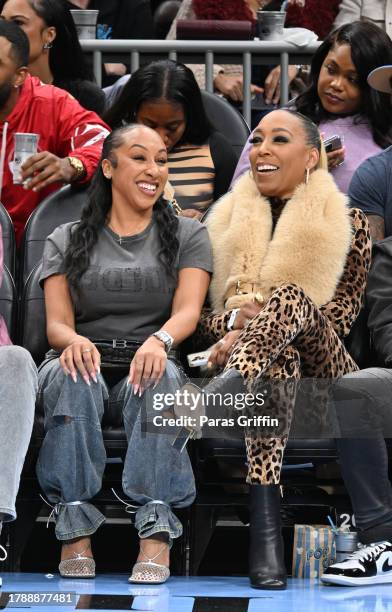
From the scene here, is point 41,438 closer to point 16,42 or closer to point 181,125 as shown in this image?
point 181,125

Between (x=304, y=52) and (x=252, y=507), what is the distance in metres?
3.36

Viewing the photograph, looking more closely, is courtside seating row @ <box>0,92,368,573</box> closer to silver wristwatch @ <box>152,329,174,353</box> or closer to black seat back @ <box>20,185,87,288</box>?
black seat back @ <box>20,185,87,288</box>

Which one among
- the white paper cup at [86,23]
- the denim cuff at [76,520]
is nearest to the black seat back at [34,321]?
the denim cuff at [76,520]

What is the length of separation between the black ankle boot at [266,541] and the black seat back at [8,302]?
3.97 ft

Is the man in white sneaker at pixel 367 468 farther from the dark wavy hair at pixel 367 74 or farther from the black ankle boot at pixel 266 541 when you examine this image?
the dark wavy hair at pixel 367 74

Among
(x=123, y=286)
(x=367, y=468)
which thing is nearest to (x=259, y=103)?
(x=123, y=286)

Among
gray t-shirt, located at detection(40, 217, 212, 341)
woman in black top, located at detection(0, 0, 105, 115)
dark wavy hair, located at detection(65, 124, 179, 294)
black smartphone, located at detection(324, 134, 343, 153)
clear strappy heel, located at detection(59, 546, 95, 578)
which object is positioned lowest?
clear strappy heel, located at detection(59, 546, 95, 578)

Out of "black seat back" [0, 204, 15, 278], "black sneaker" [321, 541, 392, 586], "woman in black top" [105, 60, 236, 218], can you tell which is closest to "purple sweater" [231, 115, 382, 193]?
"woman in black top" [105, 60, 236, 218]

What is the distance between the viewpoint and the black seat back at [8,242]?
5.47m

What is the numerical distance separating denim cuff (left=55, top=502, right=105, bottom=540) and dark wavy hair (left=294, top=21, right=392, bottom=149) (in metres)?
2.22

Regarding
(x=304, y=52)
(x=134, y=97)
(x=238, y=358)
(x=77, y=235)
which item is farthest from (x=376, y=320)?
(x=304, y=52)

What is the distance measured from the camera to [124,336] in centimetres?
505

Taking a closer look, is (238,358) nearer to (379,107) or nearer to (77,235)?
(77,235)

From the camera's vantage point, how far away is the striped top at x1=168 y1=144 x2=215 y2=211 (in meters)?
5.92
